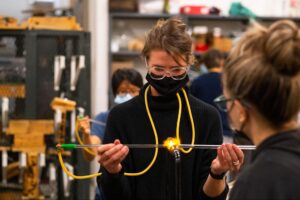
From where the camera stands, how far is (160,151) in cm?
183

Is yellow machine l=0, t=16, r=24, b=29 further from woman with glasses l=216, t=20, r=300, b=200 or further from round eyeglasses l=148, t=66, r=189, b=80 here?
woman with glasses l=216, t=20, r=300, b=200

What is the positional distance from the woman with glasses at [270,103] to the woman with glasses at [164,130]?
0.62 m

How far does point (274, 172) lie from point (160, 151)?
0.77m

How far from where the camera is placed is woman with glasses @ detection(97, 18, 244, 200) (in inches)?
70.4

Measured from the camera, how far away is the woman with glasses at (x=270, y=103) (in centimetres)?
110

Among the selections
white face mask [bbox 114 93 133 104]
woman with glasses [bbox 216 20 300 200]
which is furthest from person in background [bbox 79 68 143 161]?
woman with glasses [bbox 216 20 300 200]

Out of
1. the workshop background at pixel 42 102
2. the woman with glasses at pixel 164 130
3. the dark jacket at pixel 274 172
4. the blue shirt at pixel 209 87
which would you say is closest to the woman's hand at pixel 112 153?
the woman with glasses at pixel 164 130

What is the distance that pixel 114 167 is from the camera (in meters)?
1.73

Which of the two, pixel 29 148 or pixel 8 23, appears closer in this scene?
pixel 29 148

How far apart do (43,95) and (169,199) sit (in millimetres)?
2868

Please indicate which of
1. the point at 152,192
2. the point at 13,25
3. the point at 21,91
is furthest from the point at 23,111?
the point at 152,192

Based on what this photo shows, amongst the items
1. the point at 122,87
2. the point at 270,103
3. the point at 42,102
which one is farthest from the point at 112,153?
the point at 42,102

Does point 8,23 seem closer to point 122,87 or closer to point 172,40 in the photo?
point 122,87

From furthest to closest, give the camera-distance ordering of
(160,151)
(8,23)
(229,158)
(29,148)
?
(8,23) < (29,148) < (160,151) < (229,158)
